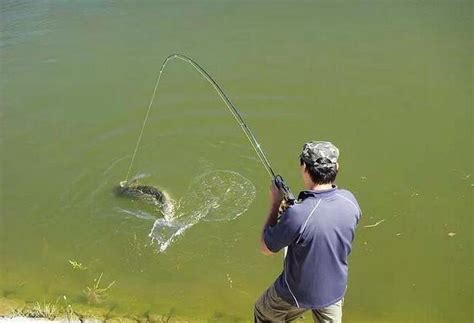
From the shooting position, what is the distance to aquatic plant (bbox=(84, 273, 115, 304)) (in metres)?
5.69

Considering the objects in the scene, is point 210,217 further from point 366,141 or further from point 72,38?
point 72,38

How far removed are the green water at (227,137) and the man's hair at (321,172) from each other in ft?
8.29

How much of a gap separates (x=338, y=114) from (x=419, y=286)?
3485 millimetres

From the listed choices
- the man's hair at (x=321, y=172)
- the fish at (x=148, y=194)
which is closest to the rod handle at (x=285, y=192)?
the man's hair at (x=321, y=172)

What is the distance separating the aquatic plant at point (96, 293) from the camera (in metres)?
5.69

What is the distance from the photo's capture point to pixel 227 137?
812 cm

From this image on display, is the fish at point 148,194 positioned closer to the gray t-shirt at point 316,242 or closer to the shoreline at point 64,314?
the shoreline at point 64,314

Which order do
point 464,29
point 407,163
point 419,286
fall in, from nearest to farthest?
point 419,286, point 407,163, point 464,29

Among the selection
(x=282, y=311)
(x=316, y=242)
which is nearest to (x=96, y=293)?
(x=282, y=311)


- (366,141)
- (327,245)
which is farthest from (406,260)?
(327,245)

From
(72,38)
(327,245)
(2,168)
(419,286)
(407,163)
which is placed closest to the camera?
(327,245)

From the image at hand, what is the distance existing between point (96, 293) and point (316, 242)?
11.2 ft

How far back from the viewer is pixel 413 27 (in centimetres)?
1084

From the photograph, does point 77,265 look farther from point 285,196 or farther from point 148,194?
point 285,196
